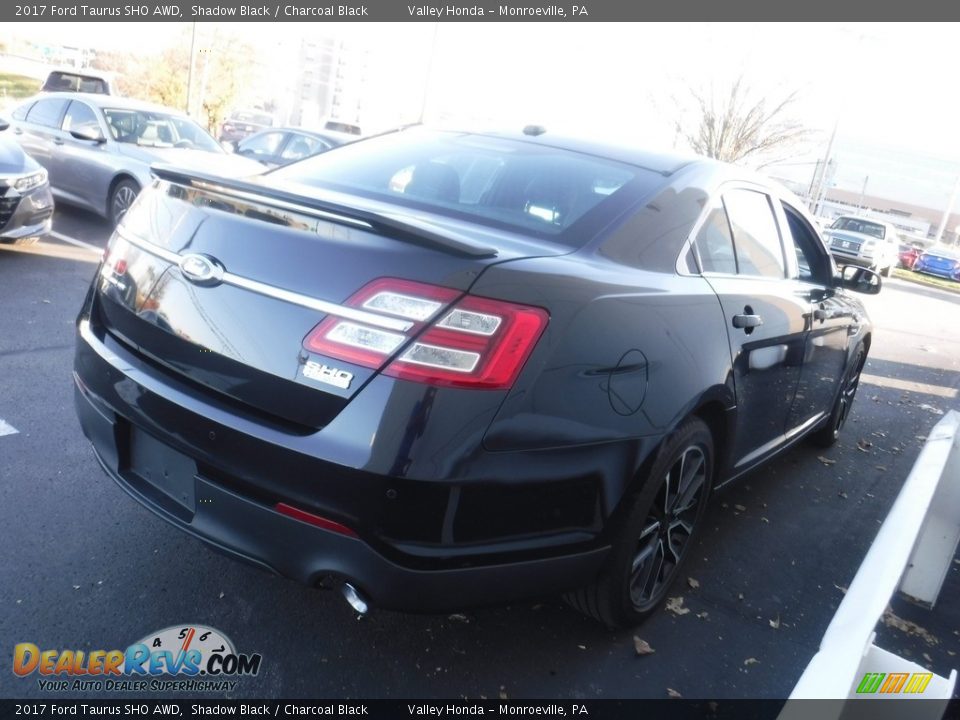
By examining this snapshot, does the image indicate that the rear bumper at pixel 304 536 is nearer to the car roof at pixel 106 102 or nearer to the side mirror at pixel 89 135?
the side mirror at pixel 89 135

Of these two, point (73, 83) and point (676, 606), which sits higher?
point (73, 83)

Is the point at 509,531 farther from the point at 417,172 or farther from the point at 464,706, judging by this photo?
the point at 417,172

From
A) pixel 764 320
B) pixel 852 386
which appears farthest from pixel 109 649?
pixel 852 386

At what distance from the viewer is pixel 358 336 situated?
1.98 meters

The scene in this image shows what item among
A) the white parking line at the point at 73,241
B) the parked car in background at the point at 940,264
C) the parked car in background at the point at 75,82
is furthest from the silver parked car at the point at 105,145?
the parked car in background at the point at 940,264

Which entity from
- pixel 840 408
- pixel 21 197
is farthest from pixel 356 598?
pixel 21 197

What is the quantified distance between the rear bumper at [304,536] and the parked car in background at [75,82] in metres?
16.8

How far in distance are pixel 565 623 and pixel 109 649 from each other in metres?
1.50

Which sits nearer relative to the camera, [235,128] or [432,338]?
[432,338]

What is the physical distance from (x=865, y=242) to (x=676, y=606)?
25.3m

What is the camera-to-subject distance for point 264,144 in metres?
13.6

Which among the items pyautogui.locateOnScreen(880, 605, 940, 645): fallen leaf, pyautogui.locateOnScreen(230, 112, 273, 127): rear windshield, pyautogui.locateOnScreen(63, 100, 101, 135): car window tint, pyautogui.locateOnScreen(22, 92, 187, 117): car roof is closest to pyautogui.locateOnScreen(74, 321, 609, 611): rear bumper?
pyautogui.locateOnScreen(880, 605, 940, 645): fallen leaf

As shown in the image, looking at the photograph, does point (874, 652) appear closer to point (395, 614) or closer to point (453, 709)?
point (453, 709)

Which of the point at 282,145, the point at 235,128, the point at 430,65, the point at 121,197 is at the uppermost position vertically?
the point at 430,65
